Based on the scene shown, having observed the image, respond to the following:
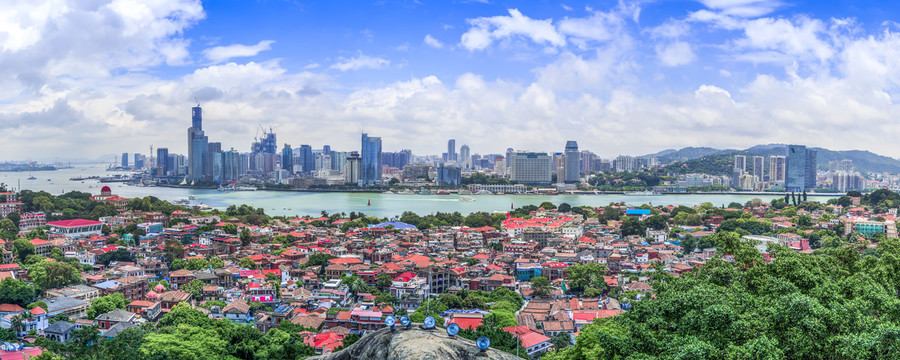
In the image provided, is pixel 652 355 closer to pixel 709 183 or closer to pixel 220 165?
pixel 709 183

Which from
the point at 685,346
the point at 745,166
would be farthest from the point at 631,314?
the point at 745,166

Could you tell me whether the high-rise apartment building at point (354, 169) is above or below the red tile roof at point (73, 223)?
above

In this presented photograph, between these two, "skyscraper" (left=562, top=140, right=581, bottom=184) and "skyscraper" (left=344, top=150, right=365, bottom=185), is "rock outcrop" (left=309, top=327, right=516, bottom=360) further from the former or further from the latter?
"skyscraper" (left=562, top=140, right=581, bottom=184)

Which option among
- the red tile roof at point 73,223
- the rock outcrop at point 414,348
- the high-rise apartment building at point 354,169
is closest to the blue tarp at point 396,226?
the red tile roof at point 73,223

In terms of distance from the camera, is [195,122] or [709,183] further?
[195,122]

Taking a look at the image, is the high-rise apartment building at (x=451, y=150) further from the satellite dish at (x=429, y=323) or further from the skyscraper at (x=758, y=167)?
the satellite dish at (x=429, y=323)
